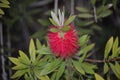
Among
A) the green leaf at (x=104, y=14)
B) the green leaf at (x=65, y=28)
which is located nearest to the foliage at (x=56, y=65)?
the green leaf at (x=65, y=28)

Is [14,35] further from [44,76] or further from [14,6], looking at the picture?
[44,76]

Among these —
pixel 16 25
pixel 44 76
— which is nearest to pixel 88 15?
pixel 44 76

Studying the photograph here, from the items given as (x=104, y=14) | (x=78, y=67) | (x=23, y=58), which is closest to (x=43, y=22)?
(x=104, y=14)

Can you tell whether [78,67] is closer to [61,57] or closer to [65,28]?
[61,57]

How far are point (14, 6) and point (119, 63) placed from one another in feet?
4.39

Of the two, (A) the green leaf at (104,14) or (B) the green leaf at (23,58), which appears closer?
(B) the green leaf at (23,58)

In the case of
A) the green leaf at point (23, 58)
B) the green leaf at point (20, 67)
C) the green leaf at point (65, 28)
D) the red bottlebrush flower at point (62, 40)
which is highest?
the green leaf at point (65, 28)

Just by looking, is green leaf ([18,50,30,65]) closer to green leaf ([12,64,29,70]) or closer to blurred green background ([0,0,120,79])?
green leaf ([12,64,29,70])

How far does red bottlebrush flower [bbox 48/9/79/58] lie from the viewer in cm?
124

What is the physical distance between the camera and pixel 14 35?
3.11 m

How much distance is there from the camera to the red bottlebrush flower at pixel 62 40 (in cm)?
124

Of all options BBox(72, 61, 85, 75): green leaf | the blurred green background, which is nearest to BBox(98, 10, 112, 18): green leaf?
the blurred green background

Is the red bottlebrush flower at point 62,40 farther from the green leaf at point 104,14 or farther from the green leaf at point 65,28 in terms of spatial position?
the green leaf at point 104,14

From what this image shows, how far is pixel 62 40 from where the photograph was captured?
1.25m
